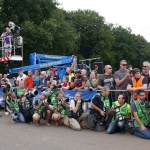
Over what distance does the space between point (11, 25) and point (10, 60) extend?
6.10ft

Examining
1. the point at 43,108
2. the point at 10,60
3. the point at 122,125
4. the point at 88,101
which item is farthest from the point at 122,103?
the point at 10,60

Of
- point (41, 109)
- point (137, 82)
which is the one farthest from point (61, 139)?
point (137, 82)

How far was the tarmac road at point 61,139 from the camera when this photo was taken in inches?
252

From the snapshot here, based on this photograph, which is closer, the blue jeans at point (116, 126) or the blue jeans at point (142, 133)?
the blue jeans at point (142, 133)

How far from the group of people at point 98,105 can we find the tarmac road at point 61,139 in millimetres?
303

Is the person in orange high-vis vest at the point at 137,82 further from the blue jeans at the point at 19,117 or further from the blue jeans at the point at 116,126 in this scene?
the blue jeans at the point at 19,117

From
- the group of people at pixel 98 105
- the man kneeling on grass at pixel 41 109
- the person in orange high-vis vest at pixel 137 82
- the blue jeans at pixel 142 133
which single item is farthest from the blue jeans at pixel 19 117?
the blue jeans at pixel 142 133

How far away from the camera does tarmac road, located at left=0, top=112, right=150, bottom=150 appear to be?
6.39m

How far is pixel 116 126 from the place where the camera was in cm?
769

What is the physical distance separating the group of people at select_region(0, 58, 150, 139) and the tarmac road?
303mm

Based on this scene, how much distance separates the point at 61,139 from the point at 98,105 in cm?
155

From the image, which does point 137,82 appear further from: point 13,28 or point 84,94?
point 13,28

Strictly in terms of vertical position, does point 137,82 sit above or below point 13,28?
below

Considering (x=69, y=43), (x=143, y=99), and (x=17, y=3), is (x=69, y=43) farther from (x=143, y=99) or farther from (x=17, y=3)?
(x=143, y=99)
